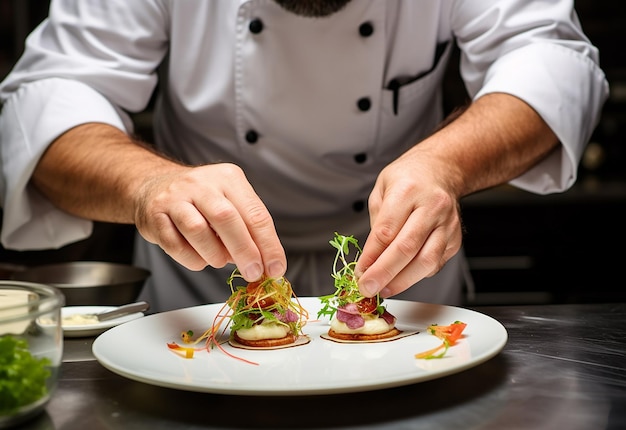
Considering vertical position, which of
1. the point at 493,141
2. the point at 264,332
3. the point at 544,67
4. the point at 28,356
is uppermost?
the point at 544,67

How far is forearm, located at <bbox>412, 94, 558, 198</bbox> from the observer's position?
170 cm

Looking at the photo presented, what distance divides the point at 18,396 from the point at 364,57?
50.8 inches

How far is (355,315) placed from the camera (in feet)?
4.59

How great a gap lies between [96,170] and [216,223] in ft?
1.89

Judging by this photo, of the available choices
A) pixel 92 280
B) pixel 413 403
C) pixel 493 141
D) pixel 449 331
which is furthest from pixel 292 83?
pixel 413 403

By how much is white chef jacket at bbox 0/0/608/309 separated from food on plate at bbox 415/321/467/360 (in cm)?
70

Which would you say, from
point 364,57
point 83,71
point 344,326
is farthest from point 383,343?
point 83,71

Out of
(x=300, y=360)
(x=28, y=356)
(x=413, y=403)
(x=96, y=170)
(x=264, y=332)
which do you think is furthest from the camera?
(x=96, y=170)

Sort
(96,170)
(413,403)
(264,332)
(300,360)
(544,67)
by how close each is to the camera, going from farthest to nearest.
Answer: (544,67) → (96,170) → (264,332) → (300,360) → (413,403)

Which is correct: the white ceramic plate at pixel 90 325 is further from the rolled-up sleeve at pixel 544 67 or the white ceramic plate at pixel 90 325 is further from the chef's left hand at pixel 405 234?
the rolled-up sleeve at pixel 544 67

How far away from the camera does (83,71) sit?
195 cm

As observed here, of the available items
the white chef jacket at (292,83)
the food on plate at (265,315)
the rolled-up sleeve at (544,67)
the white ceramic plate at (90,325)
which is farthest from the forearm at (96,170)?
the rolled-up sleeve at (544,67)

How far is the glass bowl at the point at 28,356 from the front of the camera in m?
0.96

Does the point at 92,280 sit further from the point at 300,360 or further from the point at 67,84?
the point at 300,360
